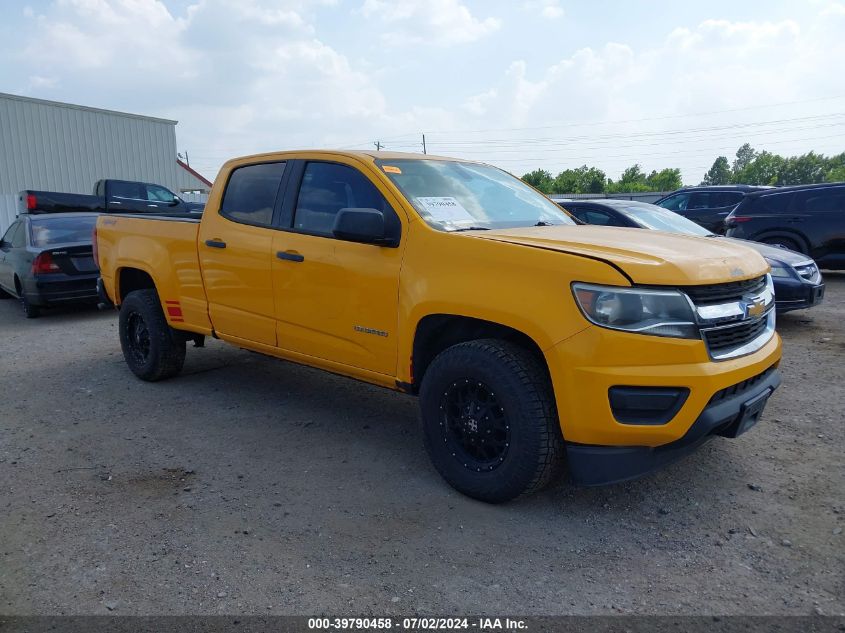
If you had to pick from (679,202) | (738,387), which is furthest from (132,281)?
(679,202)

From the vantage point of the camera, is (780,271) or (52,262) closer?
(780,271)

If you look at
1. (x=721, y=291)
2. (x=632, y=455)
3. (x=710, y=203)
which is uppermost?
(x=710, y=203)

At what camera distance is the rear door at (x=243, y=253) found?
14.3ft

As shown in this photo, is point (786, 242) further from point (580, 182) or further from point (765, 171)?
point (765, 171)

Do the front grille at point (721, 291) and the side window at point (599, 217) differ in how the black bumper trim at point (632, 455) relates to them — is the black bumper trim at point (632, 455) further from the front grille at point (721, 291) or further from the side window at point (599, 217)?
the side window at point (599, 217)

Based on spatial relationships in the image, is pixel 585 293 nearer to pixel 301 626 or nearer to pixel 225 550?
pixel 301 626

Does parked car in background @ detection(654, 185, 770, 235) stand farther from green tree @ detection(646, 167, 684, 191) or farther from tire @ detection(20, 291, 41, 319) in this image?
green tree @ detection(646, 167, 684, 191)

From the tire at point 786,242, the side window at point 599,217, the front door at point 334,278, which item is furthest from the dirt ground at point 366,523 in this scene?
the tire at point 786,242

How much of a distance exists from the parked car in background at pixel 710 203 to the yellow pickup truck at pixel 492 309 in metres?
11.4

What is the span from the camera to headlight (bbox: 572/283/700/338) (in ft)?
9.12

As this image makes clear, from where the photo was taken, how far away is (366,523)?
316 centimetres

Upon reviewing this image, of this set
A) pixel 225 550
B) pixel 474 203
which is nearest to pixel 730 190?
pixel 474 203

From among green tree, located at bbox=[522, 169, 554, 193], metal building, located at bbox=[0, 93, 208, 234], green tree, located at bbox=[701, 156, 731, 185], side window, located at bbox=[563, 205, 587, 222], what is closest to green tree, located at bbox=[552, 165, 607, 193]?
green tree, located at bbox=[522, 169, 554, 193]

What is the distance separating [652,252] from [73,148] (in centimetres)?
2454
